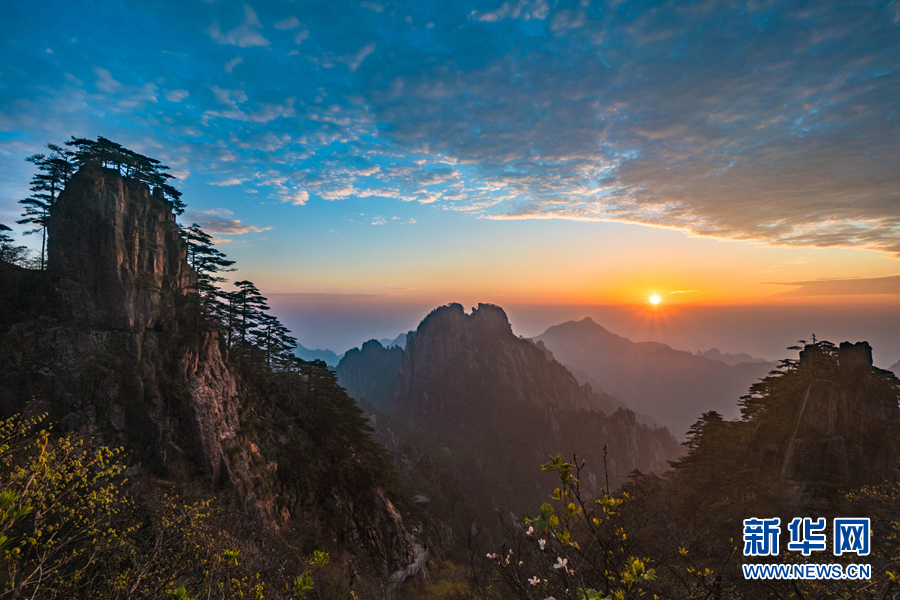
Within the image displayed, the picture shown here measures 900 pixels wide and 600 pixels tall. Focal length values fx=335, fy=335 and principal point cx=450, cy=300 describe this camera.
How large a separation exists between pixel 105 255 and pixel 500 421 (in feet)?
511

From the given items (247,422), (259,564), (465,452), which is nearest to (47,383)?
(247,422)

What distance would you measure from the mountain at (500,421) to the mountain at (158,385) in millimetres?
61992

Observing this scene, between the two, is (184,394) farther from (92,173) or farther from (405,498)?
(405,498)

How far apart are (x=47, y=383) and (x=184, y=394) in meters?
9.37

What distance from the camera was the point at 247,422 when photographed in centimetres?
4122

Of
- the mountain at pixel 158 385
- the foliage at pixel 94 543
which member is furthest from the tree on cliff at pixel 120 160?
the foliage at pixel 94 543

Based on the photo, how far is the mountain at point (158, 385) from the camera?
28828mm

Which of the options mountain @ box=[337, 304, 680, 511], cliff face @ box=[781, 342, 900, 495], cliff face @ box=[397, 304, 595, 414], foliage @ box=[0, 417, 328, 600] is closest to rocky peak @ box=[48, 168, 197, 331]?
foliage @ box=[0, 417, 328, 600]

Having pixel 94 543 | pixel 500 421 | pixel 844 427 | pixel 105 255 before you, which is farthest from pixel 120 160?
pixel 500 421

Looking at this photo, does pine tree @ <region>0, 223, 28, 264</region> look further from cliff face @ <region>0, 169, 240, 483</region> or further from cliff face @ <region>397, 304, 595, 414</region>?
cliff face @ <region>397, 304, 595, 414</region>

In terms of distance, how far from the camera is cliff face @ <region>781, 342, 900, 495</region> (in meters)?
29.0

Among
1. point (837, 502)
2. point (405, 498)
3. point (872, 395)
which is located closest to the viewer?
point (837, 502)

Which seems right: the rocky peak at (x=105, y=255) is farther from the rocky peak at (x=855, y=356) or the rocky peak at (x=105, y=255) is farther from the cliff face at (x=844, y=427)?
the rocky peak at (x=855, y=356)

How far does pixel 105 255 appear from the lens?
111ft
